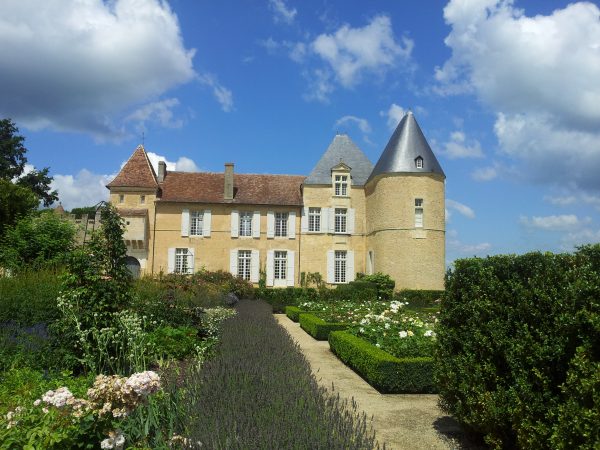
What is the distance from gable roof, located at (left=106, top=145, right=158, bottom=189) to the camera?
24000mm

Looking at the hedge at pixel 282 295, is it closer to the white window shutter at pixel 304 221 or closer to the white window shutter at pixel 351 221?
the white window shutter at pixel 304 221

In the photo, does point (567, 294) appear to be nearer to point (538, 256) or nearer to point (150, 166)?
point (538, 256)

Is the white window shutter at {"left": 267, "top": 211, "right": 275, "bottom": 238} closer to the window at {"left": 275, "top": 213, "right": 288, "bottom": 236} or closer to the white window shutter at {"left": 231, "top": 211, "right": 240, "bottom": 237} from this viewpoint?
the window at {"left": 275, "top": 213, "right": 288, "bottom": 236}

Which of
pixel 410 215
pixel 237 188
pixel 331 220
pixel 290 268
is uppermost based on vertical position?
Answer: pixel 237 188

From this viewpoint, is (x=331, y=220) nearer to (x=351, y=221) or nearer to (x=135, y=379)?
(x=351, y=221)

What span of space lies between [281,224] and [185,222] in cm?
470

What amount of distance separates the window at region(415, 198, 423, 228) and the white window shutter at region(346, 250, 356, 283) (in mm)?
3915

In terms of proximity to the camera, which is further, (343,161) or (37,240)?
(343,161)

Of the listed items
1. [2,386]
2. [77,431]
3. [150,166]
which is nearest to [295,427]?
[77,431]

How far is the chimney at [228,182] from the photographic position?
24.7 m

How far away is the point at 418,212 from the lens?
2250 centimetres

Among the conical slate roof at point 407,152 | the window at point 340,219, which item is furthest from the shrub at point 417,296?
the conical slate roof at point 407,152

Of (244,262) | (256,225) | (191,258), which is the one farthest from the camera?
(256,225)

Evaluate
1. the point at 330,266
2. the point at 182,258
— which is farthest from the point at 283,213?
the point at 182,258
